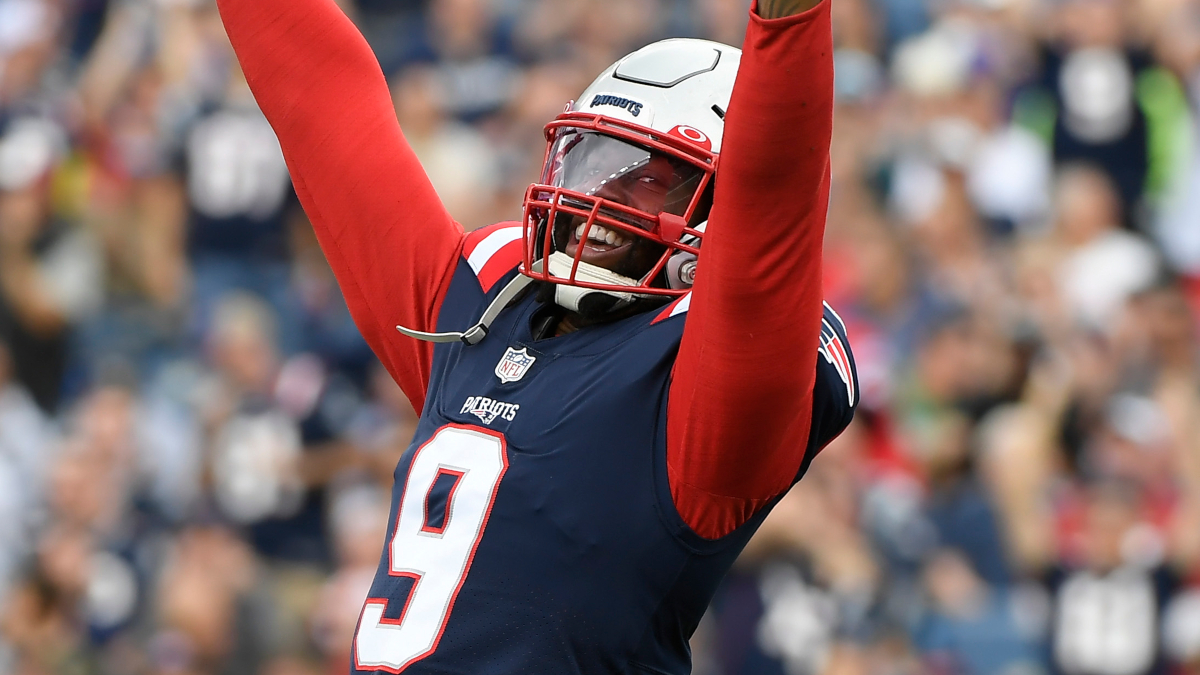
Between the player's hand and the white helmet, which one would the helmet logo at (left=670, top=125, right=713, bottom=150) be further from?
Answer: the player's hand

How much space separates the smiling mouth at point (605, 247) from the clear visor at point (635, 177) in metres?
0.05

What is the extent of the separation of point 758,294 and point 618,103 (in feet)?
1.77

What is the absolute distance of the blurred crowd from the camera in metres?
5.88

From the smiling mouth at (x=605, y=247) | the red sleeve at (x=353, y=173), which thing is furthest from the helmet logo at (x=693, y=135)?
the red sleeve at (x=353, y=173)

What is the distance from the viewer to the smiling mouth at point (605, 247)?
2.42 m

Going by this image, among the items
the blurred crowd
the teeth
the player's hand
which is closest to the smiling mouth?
the teeth

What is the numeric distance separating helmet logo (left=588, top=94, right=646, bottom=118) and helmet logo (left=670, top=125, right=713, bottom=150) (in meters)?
0.06

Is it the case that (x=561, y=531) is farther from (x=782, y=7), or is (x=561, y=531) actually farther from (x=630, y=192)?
(x=782, y=7)

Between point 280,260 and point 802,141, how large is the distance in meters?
5.81

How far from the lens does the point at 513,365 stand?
2.43m

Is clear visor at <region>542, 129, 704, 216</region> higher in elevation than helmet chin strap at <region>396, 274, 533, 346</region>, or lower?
higher

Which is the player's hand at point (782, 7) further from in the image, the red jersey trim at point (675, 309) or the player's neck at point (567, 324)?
the player's neck at point (567, 324)

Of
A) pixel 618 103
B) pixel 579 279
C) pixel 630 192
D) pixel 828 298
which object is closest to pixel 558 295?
pixel 579 279

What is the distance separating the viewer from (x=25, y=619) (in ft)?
19.9
